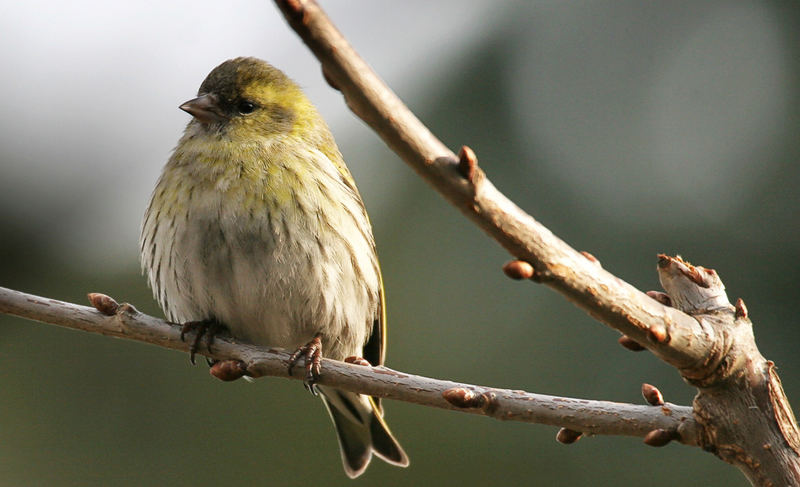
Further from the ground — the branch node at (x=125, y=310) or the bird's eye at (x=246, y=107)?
the bird's eye at (x=246, y=107)

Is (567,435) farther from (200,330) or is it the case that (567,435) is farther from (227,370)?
(200,330)

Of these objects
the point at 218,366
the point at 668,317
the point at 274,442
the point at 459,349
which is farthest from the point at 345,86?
the point at 459,349

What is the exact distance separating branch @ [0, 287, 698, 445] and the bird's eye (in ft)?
4.86

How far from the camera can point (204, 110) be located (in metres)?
4.77

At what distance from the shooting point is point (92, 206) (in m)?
8.49

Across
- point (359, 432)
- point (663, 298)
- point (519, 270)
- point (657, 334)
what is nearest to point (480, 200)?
point (519, 270)

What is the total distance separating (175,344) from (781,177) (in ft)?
22.0

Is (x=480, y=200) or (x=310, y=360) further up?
(x=480, y=200)

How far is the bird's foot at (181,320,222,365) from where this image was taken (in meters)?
3.89

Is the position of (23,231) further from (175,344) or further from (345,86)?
(345,86)

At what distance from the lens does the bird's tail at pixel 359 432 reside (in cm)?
481

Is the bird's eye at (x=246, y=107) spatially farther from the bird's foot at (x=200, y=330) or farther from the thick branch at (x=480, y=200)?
the thick branch at (x=480, y=200)

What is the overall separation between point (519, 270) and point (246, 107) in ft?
10.3

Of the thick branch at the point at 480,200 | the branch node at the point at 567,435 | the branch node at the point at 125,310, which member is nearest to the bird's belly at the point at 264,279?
the branch node at the point at 125,310
